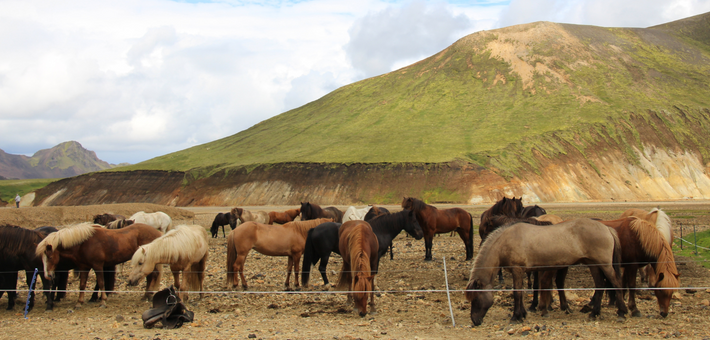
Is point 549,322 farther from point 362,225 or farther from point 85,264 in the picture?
point 85,264

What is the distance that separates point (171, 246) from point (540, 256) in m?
8.40

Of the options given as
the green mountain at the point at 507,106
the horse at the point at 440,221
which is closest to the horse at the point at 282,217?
the horse at the point at 440,221

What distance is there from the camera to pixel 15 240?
11.8m

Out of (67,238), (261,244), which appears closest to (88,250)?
(67,238)

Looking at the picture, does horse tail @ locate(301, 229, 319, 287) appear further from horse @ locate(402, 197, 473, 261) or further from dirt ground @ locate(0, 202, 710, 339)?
horse @ locate(402, 197, 473, 261)

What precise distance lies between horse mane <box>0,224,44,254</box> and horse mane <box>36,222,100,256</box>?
0.83 meters

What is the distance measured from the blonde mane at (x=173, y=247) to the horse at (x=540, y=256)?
6.76 m

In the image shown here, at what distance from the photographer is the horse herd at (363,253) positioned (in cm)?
957

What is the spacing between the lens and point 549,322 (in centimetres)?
962

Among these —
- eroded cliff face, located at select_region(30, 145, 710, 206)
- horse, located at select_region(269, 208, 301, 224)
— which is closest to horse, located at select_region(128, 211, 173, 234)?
horse, located at select_region(269, 208, 301, 224)

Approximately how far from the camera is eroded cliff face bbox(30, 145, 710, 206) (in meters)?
67.2

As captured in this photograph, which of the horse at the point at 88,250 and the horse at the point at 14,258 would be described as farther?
the horse at the point at 14,258

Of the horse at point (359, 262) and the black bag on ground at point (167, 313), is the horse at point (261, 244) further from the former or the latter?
the black bag on ground at point (167, 313)

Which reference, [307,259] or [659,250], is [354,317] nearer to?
[307,259]
